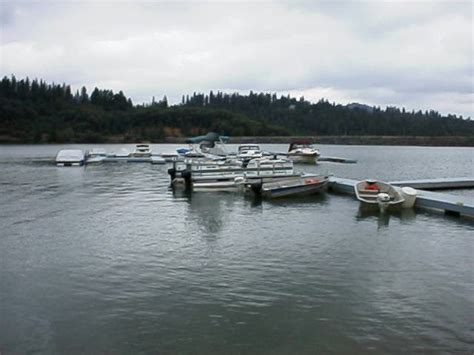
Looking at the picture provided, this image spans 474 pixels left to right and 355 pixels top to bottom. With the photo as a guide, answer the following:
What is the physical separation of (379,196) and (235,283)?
10043 millimetres

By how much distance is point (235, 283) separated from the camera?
899cm

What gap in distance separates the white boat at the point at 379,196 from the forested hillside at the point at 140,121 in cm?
11595

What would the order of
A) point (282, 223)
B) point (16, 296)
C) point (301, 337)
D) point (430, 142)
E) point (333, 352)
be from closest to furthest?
point (333, 352)
point (301, 337)
point (16, 296)
point (282, 223)
point (430, 142)

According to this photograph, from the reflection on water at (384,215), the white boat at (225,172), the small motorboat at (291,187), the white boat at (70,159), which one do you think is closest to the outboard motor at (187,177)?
the white boat at (225,172)

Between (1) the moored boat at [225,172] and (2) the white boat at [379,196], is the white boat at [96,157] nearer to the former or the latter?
(1) the moored boat at [225,172]

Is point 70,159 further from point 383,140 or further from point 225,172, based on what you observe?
point 383,140

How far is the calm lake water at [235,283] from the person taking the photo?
259 inches

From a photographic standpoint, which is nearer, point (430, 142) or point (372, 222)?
point (372, 222)

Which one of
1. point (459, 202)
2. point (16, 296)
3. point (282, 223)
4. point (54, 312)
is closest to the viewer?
point (54, 312)

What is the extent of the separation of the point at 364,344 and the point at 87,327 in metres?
3.76

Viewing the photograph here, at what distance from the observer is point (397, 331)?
6801 mm

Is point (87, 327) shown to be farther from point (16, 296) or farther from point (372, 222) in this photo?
point (372, 222)

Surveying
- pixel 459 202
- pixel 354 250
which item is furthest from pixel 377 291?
pixel 459 202

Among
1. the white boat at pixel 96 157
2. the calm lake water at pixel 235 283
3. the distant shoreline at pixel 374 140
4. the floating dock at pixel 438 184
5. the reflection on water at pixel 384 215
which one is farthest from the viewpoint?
the distant shoreline at pixel 374 140
